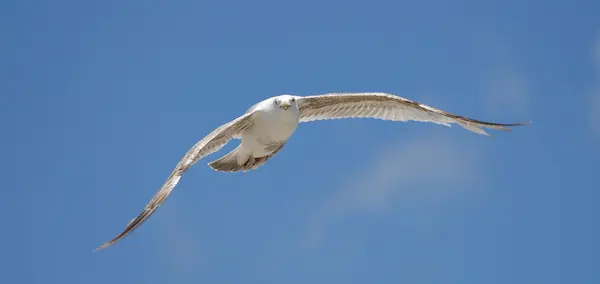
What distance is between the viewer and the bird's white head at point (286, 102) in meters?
21.6

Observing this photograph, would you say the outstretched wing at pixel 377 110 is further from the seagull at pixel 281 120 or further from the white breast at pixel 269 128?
the white breast at pixel 269 128

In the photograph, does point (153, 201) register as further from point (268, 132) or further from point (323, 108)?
point (323, 108)

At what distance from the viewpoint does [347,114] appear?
982 inches

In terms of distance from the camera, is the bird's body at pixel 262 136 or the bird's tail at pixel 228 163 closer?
the bird's body at pixel 262 136

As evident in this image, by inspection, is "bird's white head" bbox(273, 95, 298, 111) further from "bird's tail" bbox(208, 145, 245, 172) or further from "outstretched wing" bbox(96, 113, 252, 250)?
"bird's tail" bbox(208, 145, 245, 172)

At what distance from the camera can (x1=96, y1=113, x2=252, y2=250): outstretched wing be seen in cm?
1742

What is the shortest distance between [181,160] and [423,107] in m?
8.01

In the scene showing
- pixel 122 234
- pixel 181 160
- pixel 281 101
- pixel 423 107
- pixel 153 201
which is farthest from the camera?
pixel 423 107

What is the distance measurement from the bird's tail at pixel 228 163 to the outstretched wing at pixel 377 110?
216 cm

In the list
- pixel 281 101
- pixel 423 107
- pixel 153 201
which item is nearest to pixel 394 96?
pixel 423 107

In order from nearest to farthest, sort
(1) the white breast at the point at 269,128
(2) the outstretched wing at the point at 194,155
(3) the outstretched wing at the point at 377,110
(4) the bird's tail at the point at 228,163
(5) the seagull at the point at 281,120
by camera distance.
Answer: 1. (2) the outstretched wing at the point at 194,155
2. (5) the seagull at the point at 281,120
3. (1) the white breast at the point at 269,128
4. (4) the bird's tail at the point at 228,163
5. (3) the outstretched wing at the point at 377,110

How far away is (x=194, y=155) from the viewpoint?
1991cm

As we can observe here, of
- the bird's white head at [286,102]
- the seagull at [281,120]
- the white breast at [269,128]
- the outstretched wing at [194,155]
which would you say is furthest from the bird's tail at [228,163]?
the bird's white head at [286,102]

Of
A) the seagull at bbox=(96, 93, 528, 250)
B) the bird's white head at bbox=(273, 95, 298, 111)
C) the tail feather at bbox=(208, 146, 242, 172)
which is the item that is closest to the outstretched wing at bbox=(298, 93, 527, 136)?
the seagull at bbox=(96, 93, 528, 250)
